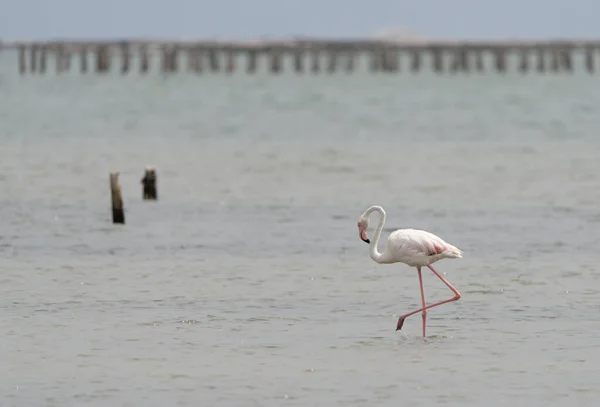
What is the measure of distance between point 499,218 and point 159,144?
81.1 ft

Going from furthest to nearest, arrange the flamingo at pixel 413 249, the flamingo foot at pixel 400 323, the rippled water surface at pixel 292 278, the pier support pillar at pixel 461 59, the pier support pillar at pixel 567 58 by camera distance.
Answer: the pier support pillar at pixel 461 59 → the pier support pillar at pixel 567 58 → the flamingo foot at pixel 400 323 → the flamingo at pixel 413 249 → the rippled water surface at pixel 292 278

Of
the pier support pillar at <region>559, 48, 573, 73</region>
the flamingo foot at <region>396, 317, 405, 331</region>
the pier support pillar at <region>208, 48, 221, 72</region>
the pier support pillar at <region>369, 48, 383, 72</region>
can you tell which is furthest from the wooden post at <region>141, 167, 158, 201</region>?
the pier support pillar at <region>369, 48, 383, 72</region>

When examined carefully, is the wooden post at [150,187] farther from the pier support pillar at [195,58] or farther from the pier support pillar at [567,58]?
the pier support pillar at [567,58]

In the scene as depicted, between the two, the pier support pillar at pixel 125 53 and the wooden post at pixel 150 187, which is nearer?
the wooden post at pixel 150 187

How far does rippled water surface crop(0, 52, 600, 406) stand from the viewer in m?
12.4

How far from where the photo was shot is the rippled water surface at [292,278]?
40.6ft

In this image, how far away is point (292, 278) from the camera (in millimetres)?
18266

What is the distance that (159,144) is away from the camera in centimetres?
4875

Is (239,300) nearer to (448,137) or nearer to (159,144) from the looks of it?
(159,144)

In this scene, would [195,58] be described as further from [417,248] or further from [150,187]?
[417,248]

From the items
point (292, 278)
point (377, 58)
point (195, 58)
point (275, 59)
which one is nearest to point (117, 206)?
point (292, 278)

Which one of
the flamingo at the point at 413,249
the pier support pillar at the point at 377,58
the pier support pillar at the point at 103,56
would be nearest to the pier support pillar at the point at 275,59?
the pier support pillar at the point at 377,58

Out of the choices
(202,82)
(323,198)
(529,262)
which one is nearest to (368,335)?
(529,262)

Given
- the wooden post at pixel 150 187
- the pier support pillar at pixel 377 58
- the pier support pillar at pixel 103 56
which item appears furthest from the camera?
the pier support pillar at pixel 377 58
